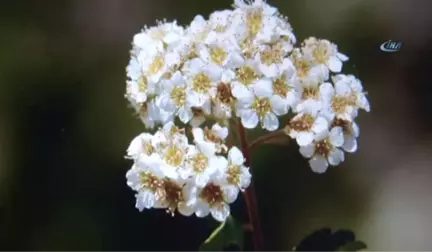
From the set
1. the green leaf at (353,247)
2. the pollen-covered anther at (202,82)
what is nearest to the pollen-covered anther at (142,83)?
the pollen-covered anther at (202,82)

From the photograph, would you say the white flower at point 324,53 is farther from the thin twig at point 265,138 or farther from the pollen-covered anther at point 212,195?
the pollen-covered anther at point 212,195

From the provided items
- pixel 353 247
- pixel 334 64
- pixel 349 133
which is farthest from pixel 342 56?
pixel 353 247

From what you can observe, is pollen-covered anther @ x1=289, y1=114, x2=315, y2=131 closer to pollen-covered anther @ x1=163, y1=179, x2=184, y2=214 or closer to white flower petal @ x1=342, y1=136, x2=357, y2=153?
white flower petal @ x1=342, y1=136, x2=357, y2=153

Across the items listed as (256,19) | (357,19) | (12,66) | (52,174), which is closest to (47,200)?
(52,174)

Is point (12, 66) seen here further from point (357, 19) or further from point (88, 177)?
point (357, 19)

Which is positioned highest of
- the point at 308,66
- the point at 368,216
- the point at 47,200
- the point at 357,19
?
the point at 357,19

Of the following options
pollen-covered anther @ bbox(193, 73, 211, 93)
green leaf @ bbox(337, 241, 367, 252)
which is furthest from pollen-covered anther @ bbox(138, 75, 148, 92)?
green leaf @ bbox(337, 241, 367, 252)

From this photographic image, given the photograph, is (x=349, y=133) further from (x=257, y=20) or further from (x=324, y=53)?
(x=257, y=20)
